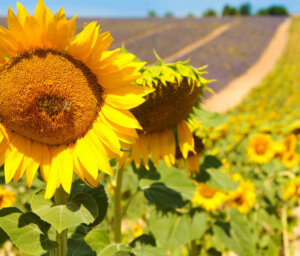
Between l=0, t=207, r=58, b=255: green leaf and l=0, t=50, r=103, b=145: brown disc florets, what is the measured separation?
0.24 metres

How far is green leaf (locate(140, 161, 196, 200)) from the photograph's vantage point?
124cm

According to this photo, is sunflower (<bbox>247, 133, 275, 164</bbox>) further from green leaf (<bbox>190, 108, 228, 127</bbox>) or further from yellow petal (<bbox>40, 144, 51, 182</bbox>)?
yellow petal (<bbox>40, 144, 51, 182</bbox>)

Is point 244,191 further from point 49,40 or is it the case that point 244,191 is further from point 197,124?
point 49,40

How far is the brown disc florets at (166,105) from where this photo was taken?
39.6 inches

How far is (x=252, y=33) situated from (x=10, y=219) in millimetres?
26270

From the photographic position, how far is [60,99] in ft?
2.60

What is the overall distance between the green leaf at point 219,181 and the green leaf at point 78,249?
630 mm

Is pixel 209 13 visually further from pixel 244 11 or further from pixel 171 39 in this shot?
pixel 171 39

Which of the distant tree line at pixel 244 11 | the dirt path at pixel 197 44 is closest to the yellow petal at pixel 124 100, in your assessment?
the dirt path at pixel 197 44

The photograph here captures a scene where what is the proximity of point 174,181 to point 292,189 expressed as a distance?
4.43 feet

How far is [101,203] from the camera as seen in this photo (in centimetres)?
97

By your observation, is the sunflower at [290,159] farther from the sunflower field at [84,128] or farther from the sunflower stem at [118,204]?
the sunflower stem at [118,204]

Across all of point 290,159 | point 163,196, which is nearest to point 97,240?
point 163,196

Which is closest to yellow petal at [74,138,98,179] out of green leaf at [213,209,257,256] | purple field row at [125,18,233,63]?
green leaf at [213,209,257,256]
